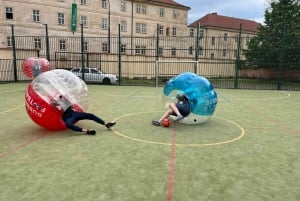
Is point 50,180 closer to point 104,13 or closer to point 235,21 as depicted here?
point 104,13

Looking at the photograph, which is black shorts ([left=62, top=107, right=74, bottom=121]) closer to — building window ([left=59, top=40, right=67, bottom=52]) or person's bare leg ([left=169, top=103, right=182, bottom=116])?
person's bare leg ([left=169, top=103, right=182, bottom=116])

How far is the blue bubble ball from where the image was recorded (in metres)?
7.01

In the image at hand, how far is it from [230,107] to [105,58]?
17.3 metres

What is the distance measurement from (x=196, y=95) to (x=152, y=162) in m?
2.95

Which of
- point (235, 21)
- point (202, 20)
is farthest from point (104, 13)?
point (235, 21)

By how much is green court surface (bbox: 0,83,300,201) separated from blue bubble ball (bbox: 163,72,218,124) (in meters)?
0.29

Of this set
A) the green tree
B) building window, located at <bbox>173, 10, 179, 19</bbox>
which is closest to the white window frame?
building window, located at <bbox>173, 10, 179, 19</bbox>

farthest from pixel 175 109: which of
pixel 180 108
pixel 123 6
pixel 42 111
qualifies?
pixel 123 6

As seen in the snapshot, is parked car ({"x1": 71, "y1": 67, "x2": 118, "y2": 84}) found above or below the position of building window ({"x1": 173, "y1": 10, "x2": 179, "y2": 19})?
below

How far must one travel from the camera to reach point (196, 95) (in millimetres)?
6996

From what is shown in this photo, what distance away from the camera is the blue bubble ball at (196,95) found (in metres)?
7.01

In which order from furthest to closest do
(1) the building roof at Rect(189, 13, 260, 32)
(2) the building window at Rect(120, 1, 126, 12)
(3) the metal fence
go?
(1) the building roof at Rect(189, 13, 260, 32) < (2) the building window at Rect(120, 1, 126, 12) < (3) the metal fence

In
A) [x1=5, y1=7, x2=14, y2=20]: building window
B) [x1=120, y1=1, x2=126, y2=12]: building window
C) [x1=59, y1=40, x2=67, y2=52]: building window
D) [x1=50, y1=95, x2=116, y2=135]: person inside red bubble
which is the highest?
[x1=120, y1=1, x2=126, y2=12]: building window

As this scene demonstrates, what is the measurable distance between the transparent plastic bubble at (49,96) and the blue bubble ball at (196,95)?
272 centimetres
